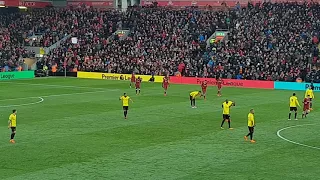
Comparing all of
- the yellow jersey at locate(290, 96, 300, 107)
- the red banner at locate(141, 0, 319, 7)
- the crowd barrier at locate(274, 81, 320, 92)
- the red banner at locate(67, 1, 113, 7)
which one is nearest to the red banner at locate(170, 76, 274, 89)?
the crowd barrier at locate(274, 81, 320, 92)

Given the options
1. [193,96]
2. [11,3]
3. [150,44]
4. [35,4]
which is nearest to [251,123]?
[193,96]

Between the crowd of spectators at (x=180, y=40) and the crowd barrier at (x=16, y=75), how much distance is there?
329 cm

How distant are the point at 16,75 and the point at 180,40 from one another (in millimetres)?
20239

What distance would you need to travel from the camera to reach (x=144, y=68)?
67875mm

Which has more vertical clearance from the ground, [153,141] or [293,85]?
[293,85]

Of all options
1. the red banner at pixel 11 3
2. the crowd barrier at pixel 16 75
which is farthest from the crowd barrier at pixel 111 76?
the red banner at pixel 11 3

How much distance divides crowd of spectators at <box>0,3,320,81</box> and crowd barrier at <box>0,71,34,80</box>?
3293 millimetres

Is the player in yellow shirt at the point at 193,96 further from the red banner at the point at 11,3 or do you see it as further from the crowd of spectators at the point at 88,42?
the red banner at the point at 11,3

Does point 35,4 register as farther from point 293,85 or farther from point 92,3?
point 293,85

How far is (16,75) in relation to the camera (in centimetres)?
6906

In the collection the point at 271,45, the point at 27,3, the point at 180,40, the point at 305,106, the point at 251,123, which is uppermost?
the point at 27,3

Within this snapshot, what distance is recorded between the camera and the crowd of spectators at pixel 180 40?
6191 centimetres

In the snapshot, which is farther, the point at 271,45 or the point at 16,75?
the point at 16,75

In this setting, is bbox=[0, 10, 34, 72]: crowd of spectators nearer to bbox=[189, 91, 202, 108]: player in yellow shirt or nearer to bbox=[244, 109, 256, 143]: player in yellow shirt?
bbox=[189, 91, 202, 108]: player in yellow shirt
